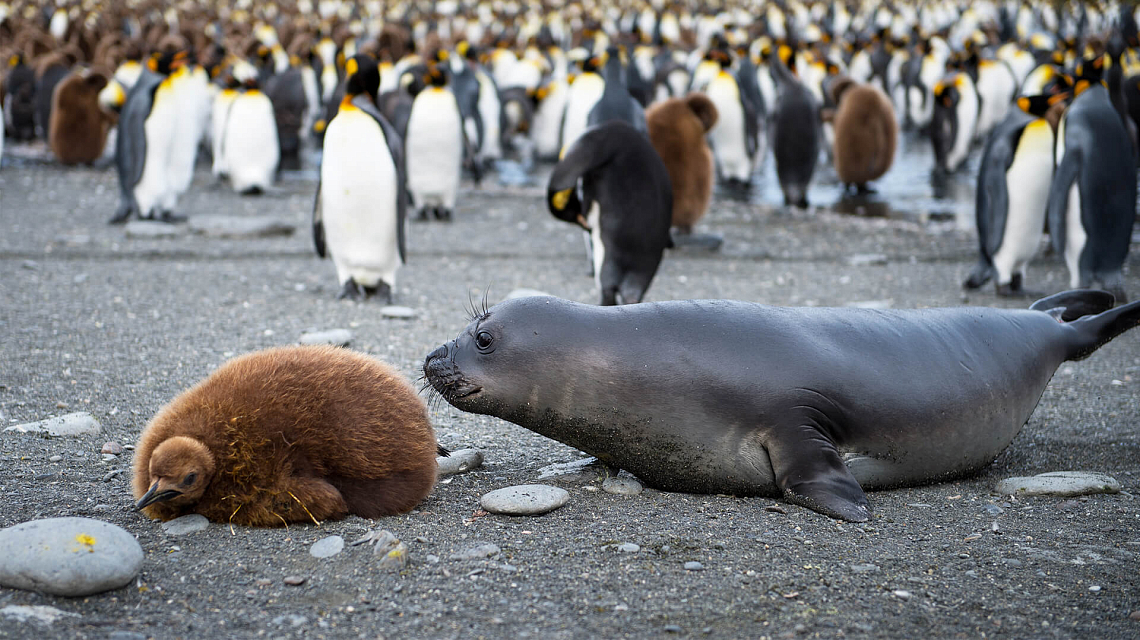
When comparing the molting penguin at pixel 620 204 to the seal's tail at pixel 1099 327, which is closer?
the seal's tail at pixel 1099 327

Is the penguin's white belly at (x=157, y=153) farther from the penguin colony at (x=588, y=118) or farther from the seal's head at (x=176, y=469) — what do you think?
the seal's head at (x=176, y=469)

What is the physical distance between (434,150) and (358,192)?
4.01 meters

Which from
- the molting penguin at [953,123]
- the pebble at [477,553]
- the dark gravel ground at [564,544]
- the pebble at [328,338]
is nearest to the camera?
A: the dark gravel ground at [564,544]

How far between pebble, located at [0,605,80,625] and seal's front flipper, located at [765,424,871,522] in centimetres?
202

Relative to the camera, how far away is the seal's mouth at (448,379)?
345 centimetres

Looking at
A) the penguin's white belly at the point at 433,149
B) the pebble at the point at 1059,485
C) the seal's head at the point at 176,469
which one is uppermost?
the penguin's white belly at the point at 433,149

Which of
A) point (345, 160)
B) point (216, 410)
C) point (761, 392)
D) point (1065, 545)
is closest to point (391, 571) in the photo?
point (216, 410)

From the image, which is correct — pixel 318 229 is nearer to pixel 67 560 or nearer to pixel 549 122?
pixel 67 560

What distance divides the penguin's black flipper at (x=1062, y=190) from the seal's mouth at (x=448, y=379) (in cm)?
540

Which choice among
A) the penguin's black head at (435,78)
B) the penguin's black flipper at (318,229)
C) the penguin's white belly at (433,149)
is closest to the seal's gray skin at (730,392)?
the penguin's black flipper at (318,229)

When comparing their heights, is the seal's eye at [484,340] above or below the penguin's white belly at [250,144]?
below

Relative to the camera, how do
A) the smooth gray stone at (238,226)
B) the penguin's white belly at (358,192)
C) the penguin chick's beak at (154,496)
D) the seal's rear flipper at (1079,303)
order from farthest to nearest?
1. the smooth gray stone at (238,226)
2. the penguin's white belly at (358,192)
3. the seal's rear flipper at (1079,303)
4. the penguin chick's beak at (154,496)

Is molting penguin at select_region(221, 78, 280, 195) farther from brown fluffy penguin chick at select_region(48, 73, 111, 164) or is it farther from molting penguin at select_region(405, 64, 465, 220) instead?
molting penguin at select_region(405, 64, 465, 220)

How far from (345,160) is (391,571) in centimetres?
470
